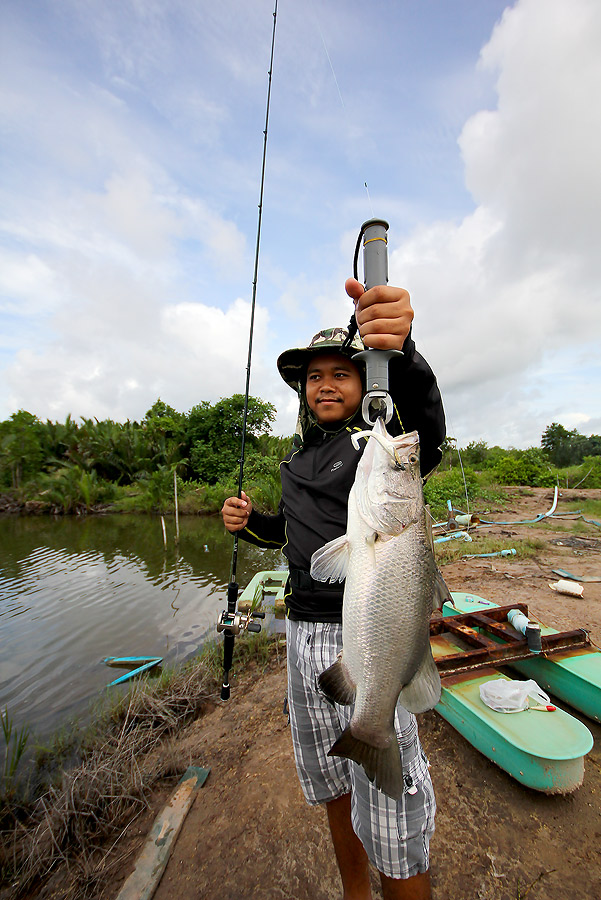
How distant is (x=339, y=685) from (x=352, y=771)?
1.95 feet

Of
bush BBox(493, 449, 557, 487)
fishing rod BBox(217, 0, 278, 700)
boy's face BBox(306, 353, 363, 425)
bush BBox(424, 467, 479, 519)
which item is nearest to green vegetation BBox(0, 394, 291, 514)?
bush BBox(424, 467, 479, 519)

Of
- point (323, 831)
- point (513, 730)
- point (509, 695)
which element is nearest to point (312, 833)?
point (323, 831)

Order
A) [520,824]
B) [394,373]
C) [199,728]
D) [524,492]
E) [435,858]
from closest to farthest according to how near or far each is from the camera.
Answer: [394,373] → [435,858] → [520,824] → [199,728] → [524,492]

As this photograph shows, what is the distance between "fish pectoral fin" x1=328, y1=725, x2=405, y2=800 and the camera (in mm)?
1423

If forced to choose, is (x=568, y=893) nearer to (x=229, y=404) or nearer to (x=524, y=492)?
(x=524, y=492)

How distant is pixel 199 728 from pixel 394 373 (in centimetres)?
470

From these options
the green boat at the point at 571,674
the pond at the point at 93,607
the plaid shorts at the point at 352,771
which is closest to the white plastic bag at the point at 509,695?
the green boat at the point at 571,674

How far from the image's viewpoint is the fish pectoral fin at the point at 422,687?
1471 mm

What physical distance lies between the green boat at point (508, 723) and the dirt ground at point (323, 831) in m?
0.26

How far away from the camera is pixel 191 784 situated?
3.44m

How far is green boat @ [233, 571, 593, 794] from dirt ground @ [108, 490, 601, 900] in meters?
0.26

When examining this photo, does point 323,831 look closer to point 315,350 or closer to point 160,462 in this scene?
point 315,350

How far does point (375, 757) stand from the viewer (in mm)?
1448

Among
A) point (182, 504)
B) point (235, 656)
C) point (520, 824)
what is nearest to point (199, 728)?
point (235, 656)
